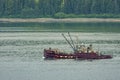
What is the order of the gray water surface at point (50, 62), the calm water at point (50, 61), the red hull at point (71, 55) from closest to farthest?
the gray water surface at point (50, 62), the calm water at point (50, 61), the red hull at point (71, 55)

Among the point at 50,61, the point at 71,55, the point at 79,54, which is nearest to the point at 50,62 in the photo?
the point at 50,61

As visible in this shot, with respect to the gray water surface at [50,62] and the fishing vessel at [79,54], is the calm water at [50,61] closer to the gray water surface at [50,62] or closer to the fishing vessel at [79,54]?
the gray water surface at [50,62]

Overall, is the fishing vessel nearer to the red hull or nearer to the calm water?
the red hull

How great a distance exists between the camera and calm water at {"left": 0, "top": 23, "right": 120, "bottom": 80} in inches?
3875

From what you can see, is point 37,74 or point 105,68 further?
point 105,68

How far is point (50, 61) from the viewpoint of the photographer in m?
116

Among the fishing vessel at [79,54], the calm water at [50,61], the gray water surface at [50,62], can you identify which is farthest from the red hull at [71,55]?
the gray water surface at [50,62]

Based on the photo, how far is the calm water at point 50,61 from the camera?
9844 centimetres

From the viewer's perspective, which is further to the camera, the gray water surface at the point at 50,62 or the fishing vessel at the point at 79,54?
the fishing vessel at the point at 79,54

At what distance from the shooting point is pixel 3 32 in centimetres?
17950

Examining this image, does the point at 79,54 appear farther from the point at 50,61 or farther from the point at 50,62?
the point at 50,62

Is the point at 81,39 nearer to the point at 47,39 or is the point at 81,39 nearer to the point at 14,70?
the point at 47,39

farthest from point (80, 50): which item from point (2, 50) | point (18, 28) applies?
point (18, 28)

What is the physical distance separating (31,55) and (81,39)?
32.8 meters
